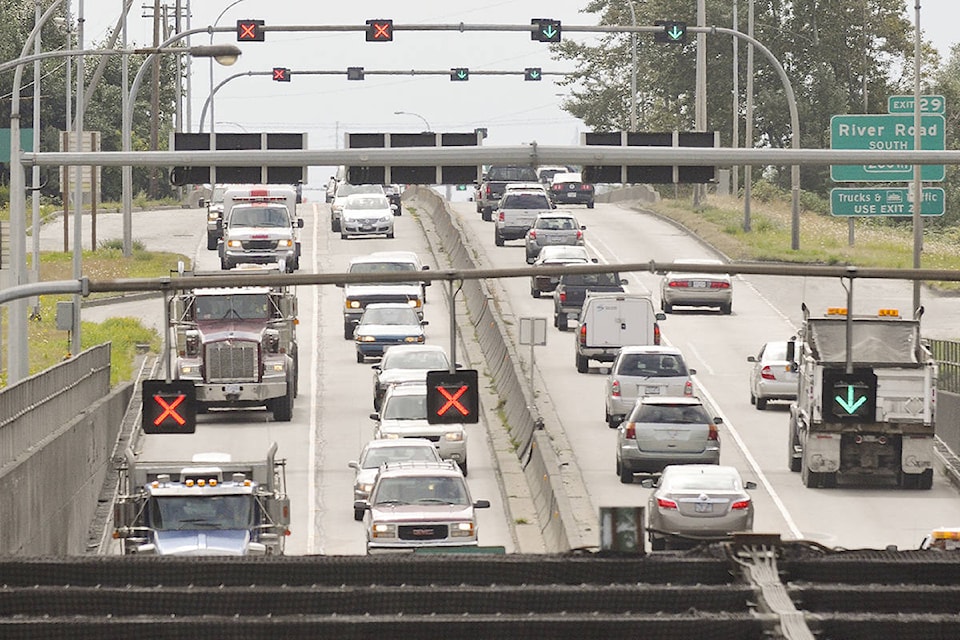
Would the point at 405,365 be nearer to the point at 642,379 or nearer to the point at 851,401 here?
the point at 642,379

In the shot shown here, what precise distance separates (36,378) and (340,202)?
51904 mm

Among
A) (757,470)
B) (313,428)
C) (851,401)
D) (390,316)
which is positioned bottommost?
(757,470)

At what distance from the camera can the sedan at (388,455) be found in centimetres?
3522

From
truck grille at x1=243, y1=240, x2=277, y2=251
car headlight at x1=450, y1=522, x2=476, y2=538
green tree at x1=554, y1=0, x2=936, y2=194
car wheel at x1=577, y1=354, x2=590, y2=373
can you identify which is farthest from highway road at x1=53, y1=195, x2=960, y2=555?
green tree at x1=554, y1=0, x2=936, y2=194

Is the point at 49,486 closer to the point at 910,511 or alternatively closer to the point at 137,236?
the point at 910,511

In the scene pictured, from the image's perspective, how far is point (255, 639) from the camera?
475 inches

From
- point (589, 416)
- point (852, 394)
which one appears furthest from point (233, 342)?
point (852, 394)

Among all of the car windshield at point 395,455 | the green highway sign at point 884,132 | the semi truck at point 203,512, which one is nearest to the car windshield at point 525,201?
the green highway sign at point 884,132

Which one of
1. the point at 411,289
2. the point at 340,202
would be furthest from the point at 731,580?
the point at 340,202

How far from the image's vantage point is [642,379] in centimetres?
4253

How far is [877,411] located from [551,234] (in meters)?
32.0

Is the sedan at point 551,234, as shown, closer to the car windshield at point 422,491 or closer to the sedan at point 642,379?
the sedan at point 642,379

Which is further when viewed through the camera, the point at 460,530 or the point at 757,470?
the point at 757,470

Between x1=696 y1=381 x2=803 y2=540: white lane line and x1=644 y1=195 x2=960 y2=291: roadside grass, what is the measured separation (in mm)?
18910
